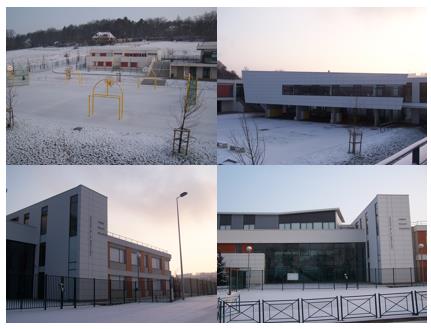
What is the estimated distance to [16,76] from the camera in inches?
364

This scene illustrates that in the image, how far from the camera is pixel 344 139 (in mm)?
9836

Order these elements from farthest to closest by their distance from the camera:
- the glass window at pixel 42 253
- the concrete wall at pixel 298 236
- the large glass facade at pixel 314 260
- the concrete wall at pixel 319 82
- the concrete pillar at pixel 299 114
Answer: the large glass facade at pixel 314 260
the concrete wall at pixel 298 236
the concrete pillar at pixel 299 114
the glass window at pixel 42 253
the concrete wall at pixel 319 82

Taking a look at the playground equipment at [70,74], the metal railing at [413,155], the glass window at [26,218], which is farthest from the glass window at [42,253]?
the metal railing at [413,155]

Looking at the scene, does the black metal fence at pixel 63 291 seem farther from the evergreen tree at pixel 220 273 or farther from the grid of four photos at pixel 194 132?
the evergreen tree at pixel 220 273

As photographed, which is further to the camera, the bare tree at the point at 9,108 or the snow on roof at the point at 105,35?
the snow on roof at the point at 105,35

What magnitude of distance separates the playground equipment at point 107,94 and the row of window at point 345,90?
366 cm

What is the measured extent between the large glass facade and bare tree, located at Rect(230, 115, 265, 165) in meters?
3.61

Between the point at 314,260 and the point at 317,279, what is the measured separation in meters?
0.50

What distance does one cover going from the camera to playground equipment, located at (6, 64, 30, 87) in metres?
9.18

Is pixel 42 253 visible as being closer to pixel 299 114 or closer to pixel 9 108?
pixel 9 108

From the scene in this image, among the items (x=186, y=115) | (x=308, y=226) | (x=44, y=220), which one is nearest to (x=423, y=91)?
(x=186, y=115)

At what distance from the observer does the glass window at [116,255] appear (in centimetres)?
1182

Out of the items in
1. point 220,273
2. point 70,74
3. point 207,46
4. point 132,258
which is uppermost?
point 207,46

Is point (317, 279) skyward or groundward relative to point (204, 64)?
groundward
